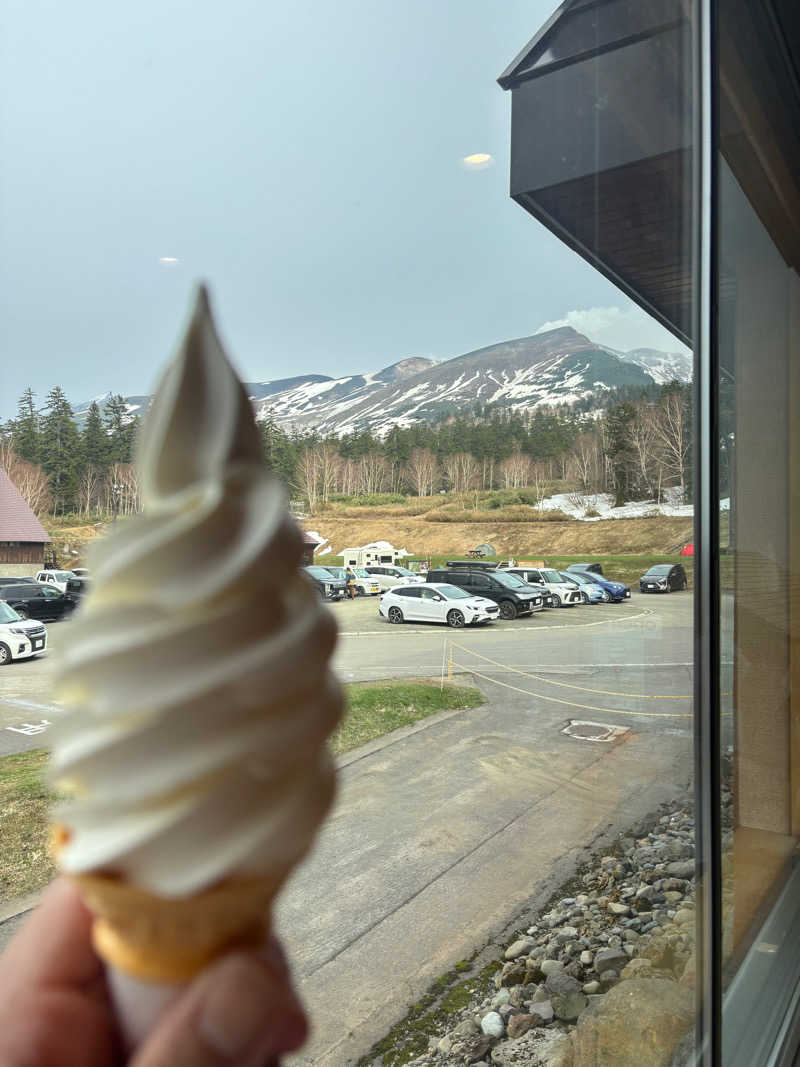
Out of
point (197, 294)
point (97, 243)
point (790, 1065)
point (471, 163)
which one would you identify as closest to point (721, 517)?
point (471, 163)

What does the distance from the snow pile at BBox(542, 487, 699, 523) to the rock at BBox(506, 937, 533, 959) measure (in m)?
0.78

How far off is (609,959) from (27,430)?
4.53 ft

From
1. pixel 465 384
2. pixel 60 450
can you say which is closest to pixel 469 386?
pixel 465 384

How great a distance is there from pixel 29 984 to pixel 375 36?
116 centimetres

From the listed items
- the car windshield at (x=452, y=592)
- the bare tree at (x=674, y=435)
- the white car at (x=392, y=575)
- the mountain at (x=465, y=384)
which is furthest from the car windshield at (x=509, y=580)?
the bare tree at (x=674, y=435)

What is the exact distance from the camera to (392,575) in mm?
1176

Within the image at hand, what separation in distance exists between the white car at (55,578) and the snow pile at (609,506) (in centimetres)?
104

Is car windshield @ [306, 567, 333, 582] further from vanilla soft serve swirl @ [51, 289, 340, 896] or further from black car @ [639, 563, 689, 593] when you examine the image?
black car @ [639, 563, 689, 593]

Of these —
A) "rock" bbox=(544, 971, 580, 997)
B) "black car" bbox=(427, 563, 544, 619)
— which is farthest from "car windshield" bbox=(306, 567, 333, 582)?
"rock" bbox=(544, 971, 580, 997)

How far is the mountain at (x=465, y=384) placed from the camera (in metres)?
0.96

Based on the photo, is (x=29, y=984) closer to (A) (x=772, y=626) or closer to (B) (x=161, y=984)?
(B) (x=161, y=984)

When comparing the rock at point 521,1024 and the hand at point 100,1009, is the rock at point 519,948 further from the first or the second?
the hand at point 100,1009

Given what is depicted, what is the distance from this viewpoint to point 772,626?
90.4 inches

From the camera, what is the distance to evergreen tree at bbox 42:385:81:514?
2.21ft
